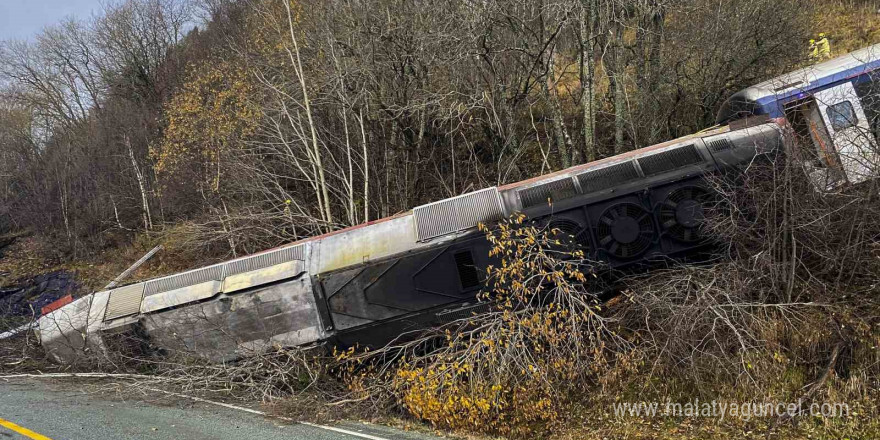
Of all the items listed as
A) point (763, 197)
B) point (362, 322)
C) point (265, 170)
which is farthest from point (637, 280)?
point (265, 170)

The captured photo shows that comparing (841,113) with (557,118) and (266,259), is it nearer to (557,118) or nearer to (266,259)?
(557,118)

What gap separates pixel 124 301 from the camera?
914 centimetres

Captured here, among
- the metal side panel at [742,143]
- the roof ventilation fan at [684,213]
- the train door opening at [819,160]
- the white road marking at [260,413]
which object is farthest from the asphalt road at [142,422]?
the train door opening at [819,160]

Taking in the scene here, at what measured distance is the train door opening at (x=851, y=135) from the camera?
661 centimetres

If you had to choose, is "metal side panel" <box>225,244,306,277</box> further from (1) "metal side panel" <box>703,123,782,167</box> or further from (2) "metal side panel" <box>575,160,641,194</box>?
(1) "metal side panel" <box>703,123,782,167</box>

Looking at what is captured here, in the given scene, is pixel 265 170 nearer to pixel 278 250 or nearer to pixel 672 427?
pixel 278 250

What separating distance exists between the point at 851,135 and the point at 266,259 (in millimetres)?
→ 8364

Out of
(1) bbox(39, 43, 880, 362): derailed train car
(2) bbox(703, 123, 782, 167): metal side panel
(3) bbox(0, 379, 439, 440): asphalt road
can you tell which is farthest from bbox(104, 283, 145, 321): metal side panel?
(2) bbox(703, 123, 782, 167): metal side panel

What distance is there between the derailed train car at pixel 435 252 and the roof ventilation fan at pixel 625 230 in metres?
0.01

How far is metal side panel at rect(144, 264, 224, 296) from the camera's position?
9.01 metres

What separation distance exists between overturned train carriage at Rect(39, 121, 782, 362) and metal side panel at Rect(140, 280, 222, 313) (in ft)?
0.07

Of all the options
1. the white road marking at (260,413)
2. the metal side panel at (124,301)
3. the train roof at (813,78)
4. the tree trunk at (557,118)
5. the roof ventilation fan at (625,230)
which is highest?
the tree trunk at (557,118)

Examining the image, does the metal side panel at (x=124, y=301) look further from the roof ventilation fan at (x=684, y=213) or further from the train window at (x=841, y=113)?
the train window at (x=841, y=113)

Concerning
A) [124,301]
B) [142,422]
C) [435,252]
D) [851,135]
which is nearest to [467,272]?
[435,252]
